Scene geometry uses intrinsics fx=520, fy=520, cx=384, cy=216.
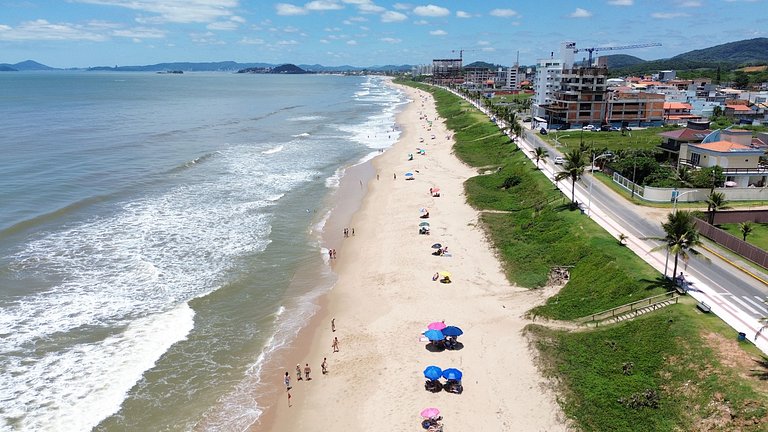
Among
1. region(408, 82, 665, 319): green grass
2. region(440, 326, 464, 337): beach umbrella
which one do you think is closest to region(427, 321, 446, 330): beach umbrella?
region(440, 326, 464, 337): beach umbrella

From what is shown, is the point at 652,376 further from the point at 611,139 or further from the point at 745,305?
the point at 611,139

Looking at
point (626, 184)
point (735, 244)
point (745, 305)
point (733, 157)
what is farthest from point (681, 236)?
point (733, 157)

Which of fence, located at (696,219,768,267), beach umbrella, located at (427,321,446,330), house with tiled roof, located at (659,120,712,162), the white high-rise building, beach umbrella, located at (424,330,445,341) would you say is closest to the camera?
beach umbrella, located at (424,330,445,341)

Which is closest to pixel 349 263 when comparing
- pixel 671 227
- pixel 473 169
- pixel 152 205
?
pixel 671 227

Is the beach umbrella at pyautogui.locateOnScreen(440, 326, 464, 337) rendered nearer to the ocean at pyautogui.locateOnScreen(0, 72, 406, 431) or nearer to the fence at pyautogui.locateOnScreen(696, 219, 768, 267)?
the ocean at pyautogui.locateOnScreen(0, 72, 406, 431)

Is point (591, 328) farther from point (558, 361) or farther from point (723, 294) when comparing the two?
point (723, 294)

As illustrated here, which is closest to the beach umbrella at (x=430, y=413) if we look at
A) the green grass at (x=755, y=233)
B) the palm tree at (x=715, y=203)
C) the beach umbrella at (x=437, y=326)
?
the beach umbrella at (x=437, y=326)

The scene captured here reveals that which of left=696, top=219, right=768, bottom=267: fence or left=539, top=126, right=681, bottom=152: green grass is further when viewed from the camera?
left=539, top=126, right=681, bottom=152: green grass
